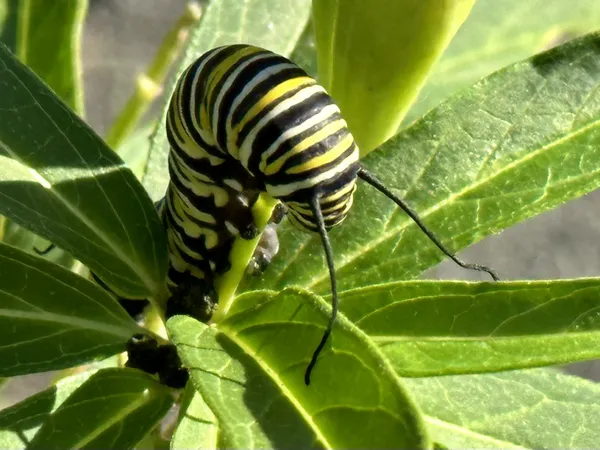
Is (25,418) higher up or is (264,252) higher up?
(264,252)

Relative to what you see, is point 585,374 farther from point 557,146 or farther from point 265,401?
point 265,401

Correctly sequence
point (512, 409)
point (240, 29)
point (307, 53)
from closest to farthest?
point (512, 409) → point (307, 53) → point (240, 29)

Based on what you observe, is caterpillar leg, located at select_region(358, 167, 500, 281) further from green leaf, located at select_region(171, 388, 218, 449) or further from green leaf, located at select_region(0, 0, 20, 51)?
green leaf, located at select_region(0, 0, 20, 51)

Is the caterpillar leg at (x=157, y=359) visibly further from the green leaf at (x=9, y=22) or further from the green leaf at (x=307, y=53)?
the green leaf at (x=9, y=22)

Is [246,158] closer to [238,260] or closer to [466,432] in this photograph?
[238,260]

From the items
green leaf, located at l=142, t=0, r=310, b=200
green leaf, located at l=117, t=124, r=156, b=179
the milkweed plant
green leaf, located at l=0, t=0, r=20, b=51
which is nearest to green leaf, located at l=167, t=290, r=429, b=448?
the milkweed plant

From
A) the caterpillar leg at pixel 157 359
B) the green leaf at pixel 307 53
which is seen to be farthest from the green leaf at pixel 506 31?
the caterpillar leg at pixel 157 359

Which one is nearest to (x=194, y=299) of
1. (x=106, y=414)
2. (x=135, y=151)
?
(x=106, y=414)

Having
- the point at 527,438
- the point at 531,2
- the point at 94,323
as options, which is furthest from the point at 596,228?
the point at 94,323
